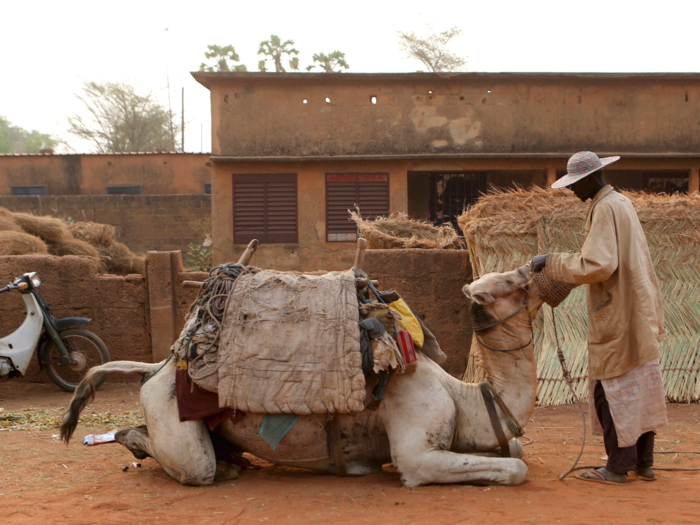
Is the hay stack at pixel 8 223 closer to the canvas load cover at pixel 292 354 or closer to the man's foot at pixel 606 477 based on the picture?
the canvas load cover at pixel 292 354

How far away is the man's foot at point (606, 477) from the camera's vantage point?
13.8 feet

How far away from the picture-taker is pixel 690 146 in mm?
17781

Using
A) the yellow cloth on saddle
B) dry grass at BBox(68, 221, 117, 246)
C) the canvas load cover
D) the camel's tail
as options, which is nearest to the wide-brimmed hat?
the yellow cloth on saddle

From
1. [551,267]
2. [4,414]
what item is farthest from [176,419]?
[4,414]

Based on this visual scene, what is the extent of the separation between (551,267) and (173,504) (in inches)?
97.2

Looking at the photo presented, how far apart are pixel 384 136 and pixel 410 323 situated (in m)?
13.4

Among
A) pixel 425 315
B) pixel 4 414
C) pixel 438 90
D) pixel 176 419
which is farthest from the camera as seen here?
pixel 438 90

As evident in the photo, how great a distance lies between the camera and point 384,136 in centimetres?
1741

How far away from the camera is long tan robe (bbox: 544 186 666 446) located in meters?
4.14

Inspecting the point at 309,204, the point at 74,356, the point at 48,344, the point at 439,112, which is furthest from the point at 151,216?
→ the point at 74,356

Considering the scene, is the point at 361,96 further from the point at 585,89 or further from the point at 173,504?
the point at 173,504

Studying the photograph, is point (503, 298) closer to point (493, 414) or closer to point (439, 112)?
point (493, 414)

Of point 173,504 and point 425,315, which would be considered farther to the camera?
point 425,315

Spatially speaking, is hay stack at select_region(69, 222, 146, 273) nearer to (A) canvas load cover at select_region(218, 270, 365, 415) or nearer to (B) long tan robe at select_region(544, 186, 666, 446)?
(A) canvas load cover at select_region(218, 270, 365, 415)
